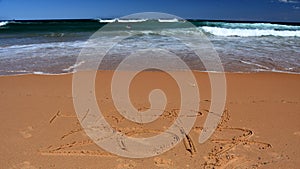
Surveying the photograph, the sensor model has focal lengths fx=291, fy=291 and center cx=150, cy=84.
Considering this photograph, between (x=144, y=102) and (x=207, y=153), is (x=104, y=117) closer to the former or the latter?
(x=144, y=102)

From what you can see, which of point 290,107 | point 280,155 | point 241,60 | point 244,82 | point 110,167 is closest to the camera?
point 110,167

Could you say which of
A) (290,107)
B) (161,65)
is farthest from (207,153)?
(161,65)

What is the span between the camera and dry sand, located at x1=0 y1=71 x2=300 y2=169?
10.0 feet

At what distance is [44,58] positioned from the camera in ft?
29.4

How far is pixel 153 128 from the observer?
3.88m

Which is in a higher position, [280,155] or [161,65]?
[161,65]

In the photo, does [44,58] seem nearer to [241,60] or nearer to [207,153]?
[241,60]

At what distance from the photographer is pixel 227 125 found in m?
3.95

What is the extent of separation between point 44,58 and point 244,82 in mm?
6010

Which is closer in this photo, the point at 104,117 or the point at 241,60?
the point at 104,117

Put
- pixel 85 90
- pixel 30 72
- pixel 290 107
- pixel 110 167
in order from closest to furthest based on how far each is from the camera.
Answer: pixel 110 167 < pixel 290 107 < pixel 85 90 < pixel 30 72

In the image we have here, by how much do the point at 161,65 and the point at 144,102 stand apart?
3.21m

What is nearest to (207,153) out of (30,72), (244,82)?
(244,82)

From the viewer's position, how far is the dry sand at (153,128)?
3059 millimetres
